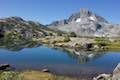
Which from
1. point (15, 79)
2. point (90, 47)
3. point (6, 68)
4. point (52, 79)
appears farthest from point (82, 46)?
point (15, 79)

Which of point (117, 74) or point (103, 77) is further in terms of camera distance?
point (103, 77)

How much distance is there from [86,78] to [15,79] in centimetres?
3085

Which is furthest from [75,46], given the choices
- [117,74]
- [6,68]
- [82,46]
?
[117,74]

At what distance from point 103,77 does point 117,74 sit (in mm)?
17752

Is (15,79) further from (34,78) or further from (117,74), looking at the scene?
(34,78)

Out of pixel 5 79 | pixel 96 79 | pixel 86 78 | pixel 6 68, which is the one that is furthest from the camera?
pixel 6 68

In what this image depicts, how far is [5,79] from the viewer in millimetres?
29984

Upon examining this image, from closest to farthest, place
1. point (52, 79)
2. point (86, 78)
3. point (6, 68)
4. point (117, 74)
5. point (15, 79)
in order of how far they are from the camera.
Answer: point (15, 79), point (117, 74), point (52, 79), point (86, 78), point (6, 68)

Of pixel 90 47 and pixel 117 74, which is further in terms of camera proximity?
pixel 90 47

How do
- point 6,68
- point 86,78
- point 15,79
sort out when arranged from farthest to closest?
point 6,68 → point 86,78 → point 15,79

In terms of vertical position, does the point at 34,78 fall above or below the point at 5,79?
below

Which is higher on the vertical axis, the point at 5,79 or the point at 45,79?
the point at 5,79

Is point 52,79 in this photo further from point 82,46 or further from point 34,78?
point 82,46

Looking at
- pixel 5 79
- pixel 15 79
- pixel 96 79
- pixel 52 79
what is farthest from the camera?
pixel 96 79
